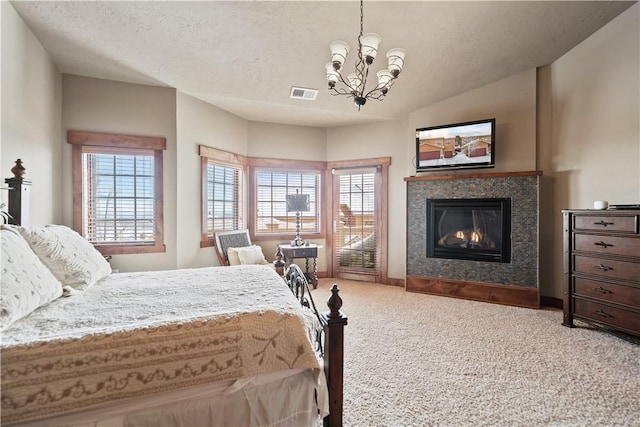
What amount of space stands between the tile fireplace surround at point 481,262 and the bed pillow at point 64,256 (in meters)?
3.80

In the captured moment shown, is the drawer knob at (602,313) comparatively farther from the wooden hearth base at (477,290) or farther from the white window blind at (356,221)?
the white window blind at (356,221)

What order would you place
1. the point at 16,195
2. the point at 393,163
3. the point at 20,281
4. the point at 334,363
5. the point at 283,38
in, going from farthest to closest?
1. the point at 393,163
2. the point at 283,38
3. the point at 16,195
4. the point at 334,363
5. the point at 20,281

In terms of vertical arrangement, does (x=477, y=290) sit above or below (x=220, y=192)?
below

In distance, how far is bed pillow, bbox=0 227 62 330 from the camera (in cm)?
121

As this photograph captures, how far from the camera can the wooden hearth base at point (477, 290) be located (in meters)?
3.74

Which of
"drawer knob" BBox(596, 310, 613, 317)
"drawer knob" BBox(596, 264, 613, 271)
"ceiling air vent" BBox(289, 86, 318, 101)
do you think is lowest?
"drawer knob" BBox(596, 310, 613, 317)

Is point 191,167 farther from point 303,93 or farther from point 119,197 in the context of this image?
point 303,93

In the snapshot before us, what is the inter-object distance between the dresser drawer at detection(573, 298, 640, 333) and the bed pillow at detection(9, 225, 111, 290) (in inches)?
162

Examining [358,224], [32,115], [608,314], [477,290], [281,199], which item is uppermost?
[32,115]

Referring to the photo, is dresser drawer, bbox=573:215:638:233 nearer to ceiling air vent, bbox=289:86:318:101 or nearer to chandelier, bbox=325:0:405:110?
chandelier, bbox=325:0:405:110

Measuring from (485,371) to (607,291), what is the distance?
1.56 metres

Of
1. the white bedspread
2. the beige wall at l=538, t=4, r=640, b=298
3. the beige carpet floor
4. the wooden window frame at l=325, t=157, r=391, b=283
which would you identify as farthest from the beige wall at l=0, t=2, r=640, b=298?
the white bedspread

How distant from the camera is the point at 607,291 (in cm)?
276

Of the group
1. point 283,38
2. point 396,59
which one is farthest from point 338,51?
point 283,38
